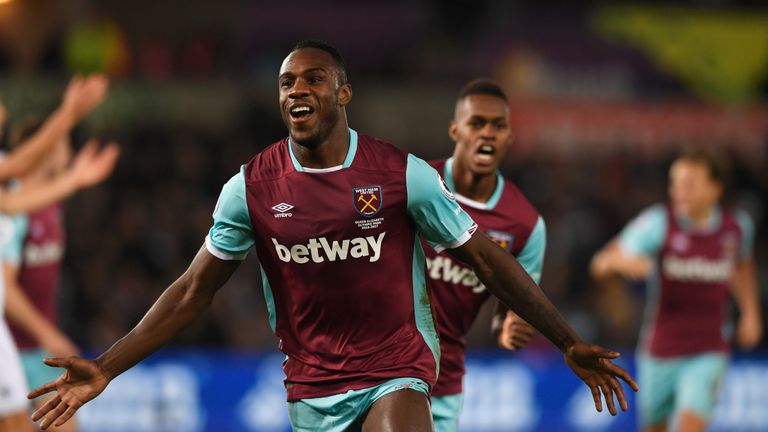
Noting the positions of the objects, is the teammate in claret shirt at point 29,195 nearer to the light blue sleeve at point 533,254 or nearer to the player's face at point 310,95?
the player's face at point 310,95

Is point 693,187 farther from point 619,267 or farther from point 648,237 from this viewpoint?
point 619,267

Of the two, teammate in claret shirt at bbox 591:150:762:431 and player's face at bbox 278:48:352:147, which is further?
teammate in claret shirt at bbox 591:150:762:431

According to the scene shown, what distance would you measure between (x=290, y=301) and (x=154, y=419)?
6627 mm

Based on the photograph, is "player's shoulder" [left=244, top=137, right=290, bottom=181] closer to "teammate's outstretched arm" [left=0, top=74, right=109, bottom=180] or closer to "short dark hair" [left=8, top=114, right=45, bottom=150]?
"teammate's outstretched arm" [left=0, top=74, right=109, bottom=180]

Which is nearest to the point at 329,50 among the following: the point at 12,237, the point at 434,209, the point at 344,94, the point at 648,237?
the point at 344,94

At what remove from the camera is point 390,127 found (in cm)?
1628

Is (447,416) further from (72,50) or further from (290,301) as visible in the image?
(72,50)

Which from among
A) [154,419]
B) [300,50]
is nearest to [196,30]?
[154,419]

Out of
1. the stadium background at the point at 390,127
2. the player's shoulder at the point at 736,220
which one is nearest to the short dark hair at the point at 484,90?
the player's shoulder at the point at 736,220

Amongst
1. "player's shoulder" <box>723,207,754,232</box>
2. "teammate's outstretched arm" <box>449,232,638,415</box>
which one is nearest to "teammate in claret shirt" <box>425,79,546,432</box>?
"teammate's outstretched arm" <box>449,232,638,415</box>

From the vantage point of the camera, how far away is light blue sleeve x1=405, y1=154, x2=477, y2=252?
473 centimetres

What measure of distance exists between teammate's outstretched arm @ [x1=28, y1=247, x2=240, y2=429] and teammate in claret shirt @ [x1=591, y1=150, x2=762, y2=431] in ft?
14.9

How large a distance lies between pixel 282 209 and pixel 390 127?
38.2 feet

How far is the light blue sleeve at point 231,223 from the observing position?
473cm
